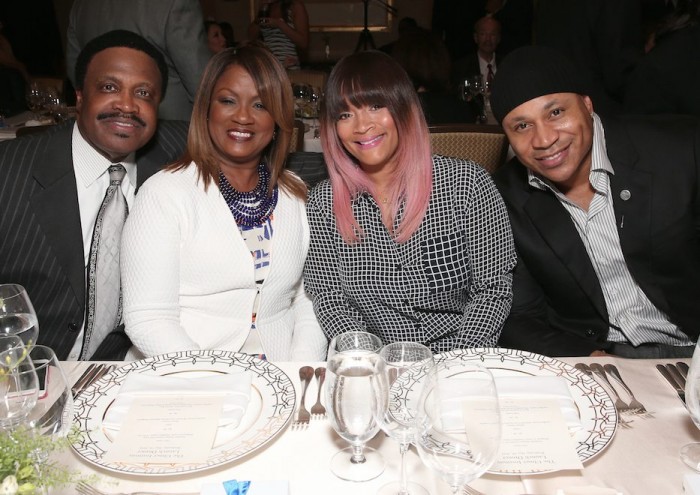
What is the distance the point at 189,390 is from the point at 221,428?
0.12 meters

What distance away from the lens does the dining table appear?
0.97 meters

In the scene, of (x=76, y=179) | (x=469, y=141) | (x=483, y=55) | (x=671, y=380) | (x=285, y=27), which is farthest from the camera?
(x=285, y=27)

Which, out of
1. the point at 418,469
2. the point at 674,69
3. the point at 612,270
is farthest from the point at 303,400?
the point at 674,69

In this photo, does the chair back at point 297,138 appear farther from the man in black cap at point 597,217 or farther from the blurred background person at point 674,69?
the blurred background person at point 674,69

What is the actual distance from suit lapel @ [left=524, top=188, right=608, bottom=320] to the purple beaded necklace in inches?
33.5

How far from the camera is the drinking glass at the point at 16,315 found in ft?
4.02

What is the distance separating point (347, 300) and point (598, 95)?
2234mm

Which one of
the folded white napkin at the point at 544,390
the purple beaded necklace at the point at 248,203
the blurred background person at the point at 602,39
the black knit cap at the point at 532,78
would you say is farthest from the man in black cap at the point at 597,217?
the blurred background person at the point at 602,39

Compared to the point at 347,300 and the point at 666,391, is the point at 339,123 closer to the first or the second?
the point at 347,300

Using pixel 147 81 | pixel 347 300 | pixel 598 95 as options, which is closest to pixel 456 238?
pixel 347 300

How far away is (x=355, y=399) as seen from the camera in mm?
933

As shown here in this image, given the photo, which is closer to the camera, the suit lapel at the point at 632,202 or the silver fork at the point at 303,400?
the silver fork at the point at 303,400

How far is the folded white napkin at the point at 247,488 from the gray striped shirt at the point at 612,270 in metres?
1.32

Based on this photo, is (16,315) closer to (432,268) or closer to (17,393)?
(17,393)
